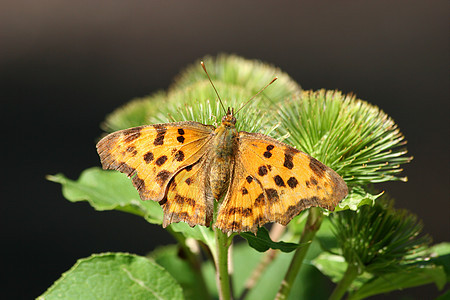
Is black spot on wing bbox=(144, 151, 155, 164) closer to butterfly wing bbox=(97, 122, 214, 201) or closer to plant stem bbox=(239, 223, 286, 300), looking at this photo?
butterfly wing bbox=(97, 122, 214, 201)

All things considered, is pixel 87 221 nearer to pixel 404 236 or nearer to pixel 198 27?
pixel 198 27

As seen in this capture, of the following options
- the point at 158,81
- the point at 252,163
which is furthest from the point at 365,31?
the point at 252,163

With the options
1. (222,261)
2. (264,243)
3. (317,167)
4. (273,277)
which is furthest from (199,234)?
(273,277)

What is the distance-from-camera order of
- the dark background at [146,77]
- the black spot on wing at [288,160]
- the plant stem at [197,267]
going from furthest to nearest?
the dark background at [146,77], the plant stem at [197,267], the black spot on wing at [288,160]

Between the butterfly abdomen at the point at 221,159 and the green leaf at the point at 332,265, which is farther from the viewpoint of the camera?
the green leaf at the point at 332,265

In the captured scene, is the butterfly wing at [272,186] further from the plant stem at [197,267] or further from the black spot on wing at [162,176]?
the plant stem at [197,267]

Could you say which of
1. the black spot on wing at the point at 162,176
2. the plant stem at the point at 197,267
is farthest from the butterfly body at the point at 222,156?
the plant stem at the point at 197,267
